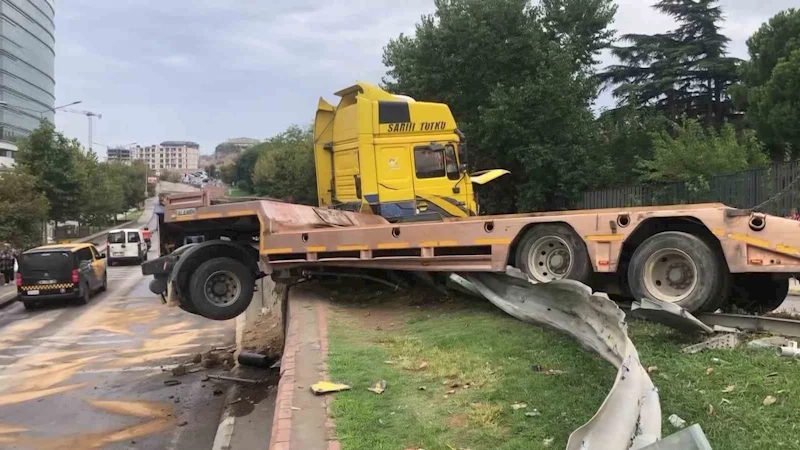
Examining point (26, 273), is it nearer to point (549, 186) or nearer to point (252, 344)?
point (252, 344)

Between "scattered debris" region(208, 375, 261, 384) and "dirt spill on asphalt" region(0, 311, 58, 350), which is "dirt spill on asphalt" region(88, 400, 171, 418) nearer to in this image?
"scattered debris" region(208, 375, 261, 384)

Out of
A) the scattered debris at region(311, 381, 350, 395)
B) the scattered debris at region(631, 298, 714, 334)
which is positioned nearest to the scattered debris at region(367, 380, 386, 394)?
the scattered debris at region(311, 381, 350, 395)

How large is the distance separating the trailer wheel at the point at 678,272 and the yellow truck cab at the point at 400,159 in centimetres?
498

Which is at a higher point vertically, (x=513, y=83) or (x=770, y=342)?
(x=513, y=83)

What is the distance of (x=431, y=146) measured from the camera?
Result: 11.6 meters

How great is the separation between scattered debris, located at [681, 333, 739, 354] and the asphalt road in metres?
5.20

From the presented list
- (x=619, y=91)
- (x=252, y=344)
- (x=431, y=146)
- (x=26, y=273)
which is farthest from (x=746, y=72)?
(x=26, y=273)

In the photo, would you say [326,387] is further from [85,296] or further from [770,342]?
[85,296]

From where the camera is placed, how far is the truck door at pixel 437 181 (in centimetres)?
1155

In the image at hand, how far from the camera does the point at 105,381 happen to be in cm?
1083

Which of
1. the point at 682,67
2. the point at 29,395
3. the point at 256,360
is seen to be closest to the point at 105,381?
A: the point at 29,395

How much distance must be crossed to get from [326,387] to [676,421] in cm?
261

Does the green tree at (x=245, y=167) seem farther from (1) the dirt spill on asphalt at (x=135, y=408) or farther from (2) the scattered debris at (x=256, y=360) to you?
(1) the dirt spill on asphalt at (x=135, y=408)

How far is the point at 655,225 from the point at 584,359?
2219mm
